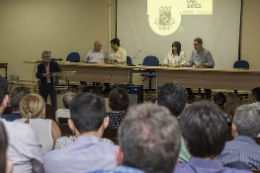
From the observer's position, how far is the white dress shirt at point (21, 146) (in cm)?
167

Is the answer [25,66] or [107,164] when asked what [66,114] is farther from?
[25,66]

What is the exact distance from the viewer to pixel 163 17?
860cm

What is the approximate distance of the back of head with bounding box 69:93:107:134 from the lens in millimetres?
1737

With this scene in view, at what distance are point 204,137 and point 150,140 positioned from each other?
0.48 meters

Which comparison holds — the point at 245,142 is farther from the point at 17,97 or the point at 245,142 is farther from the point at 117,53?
the point at 117,53

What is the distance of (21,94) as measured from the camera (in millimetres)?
2873

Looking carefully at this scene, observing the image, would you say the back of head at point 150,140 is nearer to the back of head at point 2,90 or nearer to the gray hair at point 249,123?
the gray hair at point 249,123

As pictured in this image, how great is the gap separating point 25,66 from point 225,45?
21.1ft

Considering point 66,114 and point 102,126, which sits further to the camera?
point 66,114

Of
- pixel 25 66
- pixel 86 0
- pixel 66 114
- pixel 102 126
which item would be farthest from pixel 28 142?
pixel 25 66

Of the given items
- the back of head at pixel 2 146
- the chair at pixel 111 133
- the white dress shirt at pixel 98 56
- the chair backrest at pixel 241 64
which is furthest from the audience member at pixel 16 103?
the chair backrest at pixel 241 64

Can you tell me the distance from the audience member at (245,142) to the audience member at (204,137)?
0.51 metres

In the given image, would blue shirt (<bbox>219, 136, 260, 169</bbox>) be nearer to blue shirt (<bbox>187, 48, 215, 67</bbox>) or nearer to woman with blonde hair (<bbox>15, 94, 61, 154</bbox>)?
woman with blonde hair (<bbox>15, 94, 61, 154</bbox>)

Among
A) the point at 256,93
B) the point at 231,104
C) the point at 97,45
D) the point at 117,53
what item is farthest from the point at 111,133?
the point at 97,45
